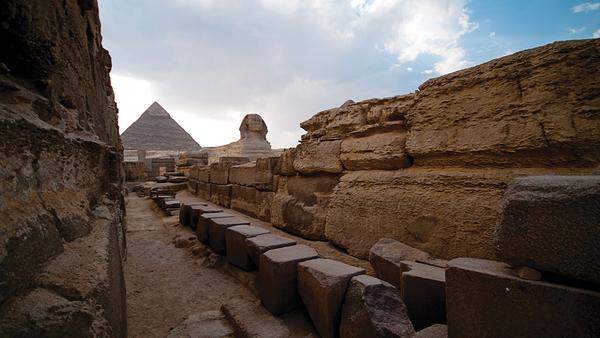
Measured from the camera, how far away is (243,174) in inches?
205

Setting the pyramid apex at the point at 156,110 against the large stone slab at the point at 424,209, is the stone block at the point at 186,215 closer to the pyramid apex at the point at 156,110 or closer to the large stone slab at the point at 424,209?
the large stone slab at the point at 424,209

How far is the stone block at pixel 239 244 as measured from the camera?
2.48m

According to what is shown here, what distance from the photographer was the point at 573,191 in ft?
2.85

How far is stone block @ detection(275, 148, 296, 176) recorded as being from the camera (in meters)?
3.69

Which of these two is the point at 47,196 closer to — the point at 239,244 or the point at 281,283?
the point at 281,283

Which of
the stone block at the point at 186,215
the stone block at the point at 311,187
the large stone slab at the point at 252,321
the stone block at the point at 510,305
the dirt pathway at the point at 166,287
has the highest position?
the stone block at the point at 311,187

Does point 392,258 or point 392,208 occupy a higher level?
point 392,208

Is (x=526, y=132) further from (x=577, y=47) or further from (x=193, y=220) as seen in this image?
(x=193, y=220)

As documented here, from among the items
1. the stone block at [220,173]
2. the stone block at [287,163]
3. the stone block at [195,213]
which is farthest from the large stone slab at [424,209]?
the stone block at [220,173]

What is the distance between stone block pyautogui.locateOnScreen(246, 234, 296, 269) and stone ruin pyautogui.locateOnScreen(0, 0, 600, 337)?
0.7 inches

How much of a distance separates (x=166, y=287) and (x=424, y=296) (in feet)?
7.40

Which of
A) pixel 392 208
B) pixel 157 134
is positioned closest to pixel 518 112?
pixel 392 208

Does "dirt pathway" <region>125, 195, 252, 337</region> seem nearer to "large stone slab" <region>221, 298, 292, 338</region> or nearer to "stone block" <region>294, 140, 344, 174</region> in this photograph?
"large stone slab" <region>221, 298, 292, 338</region>

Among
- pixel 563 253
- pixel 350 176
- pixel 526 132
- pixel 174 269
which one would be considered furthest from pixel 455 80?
pixel 174 269
